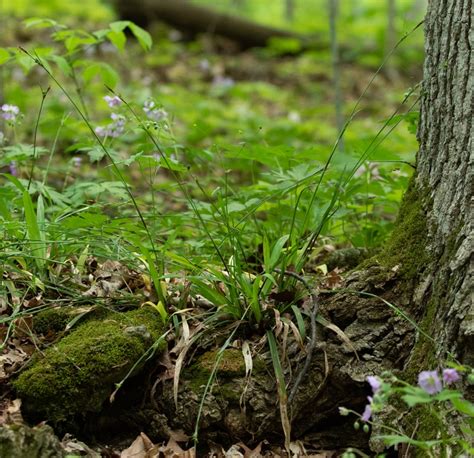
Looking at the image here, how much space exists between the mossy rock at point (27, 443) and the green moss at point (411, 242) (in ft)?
4.46

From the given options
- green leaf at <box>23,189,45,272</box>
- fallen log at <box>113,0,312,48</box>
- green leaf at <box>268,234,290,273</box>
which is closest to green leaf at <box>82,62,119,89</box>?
green leaf at <box>23,189,45,272</box>

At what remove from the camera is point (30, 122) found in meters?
6.80

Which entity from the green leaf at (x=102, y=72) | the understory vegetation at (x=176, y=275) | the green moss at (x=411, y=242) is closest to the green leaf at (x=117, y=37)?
the understory vegetation at (x=176, y=275)

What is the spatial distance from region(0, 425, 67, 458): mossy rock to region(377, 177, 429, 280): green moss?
1358mm

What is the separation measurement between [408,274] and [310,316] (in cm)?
40

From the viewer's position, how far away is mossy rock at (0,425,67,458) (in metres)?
1.81

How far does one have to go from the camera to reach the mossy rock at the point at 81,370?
2143 mm

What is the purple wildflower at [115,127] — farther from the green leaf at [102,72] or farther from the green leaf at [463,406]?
the green leaf at [463,406]

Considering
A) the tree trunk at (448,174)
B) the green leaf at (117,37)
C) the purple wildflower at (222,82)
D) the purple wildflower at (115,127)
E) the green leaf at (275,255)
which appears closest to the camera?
the tree trunk at (448,174)

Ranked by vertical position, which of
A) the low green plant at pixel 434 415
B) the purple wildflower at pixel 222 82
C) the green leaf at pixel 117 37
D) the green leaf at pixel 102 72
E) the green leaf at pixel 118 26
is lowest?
the purple wildflower at pixel 222 82

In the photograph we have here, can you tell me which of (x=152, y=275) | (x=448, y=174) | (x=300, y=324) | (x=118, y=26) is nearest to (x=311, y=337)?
(x=300, y=324)

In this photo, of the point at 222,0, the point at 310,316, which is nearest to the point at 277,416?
the point at 310,316

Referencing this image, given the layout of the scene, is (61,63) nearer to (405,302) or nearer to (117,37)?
(117,37)

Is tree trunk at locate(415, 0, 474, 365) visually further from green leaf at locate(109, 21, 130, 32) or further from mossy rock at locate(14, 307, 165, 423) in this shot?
green leaf at locate(109, 21, 130, 32)
